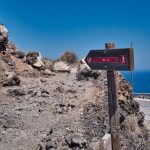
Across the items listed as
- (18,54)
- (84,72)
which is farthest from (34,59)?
(84,72)

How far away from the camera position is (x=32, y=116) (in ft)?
46.3

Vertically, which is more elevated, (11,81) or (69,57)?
(69,57)

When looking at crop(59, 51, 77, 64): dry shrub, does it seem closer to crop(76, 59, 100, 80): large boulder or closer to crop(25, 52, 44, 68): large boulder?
crop(25, 52, 44, 68): large boulder

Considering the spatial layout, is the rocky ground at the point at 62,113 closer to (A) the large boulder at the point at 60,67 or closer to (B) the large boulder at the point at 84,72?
(B) the large boulder at the point at 84,72

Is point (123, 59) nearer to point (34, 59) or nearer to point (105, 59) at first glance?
point (105, 59)

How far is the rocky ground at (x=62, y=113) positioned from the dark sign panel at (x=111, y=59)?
12.7 feet

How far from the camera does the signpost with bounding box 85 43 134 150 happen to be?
8031 mm

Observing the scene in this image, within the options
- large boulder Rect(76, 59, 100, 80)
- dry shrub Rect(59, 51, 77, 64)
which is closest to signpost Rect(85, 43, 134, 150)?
large boulder Rect(76, 59, 100, 80)

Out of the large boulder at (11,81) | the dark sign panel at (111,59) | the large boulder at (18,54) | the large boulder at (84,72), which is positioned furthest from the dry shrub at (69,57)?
the dark sign panel at (111,59)

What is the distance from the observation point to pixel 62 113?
14.2m

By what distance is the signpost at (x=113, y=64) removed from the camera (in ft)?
26.3

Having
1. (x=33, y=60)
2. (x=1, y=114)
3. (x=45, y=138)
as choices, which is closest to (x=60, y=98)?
(x=1, y=114)

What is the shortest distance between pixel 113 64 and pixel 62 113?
6.31 m

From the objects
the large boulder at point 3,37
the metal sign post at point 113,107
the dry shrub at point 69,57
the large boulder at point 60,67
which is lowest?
the metal sign post at point 113,107
